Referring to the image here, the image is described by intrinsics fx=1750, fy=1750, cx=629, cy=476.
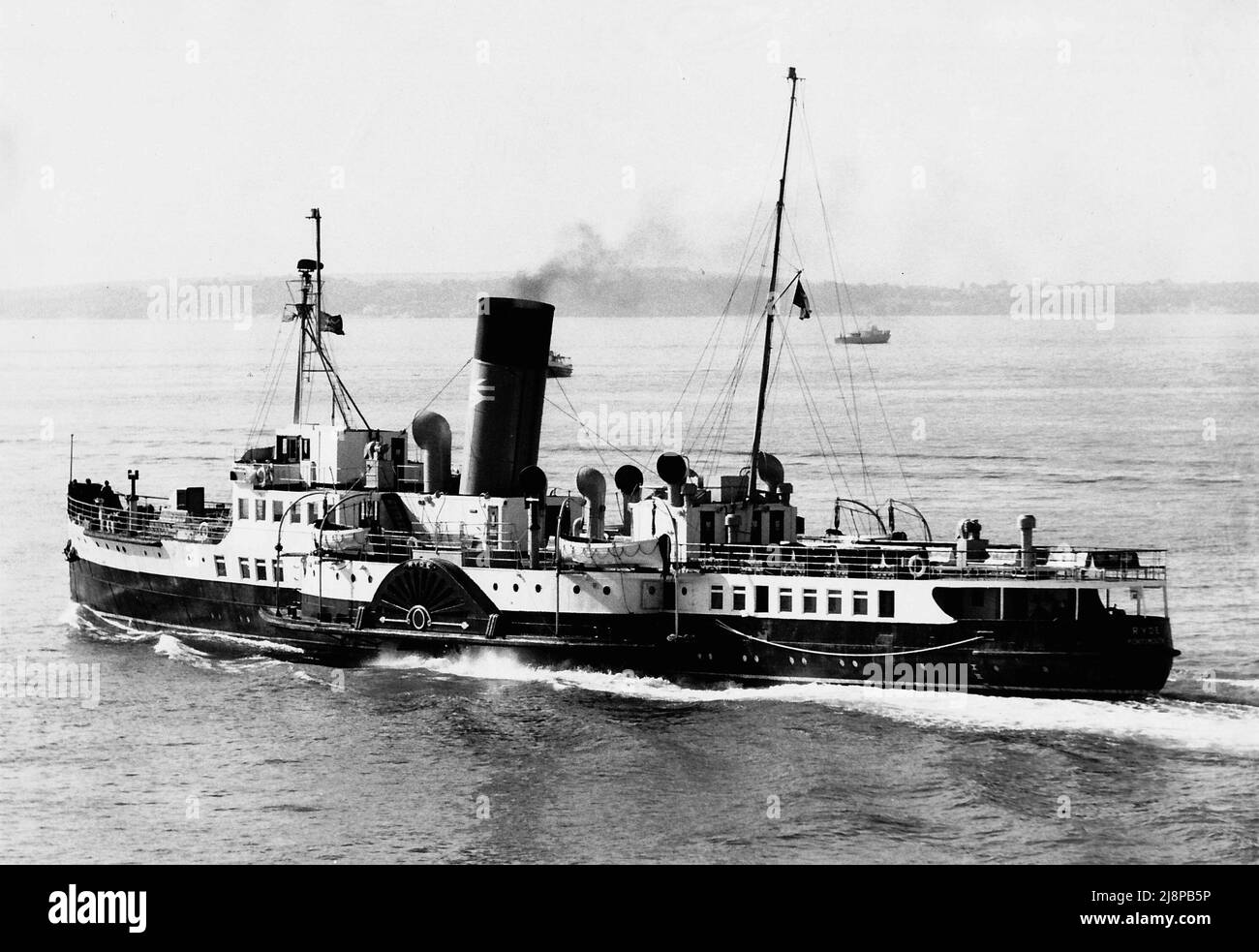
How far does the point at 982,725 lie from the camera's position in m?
41.6

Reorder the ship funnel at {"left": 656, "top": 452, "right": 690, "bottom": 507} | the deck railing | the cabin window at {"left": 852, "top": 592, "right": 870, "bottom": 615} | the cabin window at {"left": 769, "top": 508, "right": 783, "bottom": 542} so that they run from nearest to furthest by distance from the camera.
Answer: the cabin window at {"left": 852, "top": 592, "right": 870, "bottom": 615}
the ship funnel at {"left": 656, "top": 452, "right": 690, "bottom": 507}
the cabin window at {"left": 769, "top": 508, "right": 783, "bottom": 542}
the deck railing

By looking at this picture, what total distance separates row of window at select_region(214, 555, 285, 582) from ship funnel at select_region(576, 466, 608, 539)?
30.6 feet

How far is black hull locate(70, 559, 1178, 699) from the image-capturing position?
4306 centimetres

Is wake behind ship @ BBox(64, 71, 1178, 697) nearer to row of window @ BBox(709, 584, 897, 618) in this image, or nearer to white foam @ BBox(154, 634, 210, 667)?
row of window @ BBox(709, 584, 897, 618)

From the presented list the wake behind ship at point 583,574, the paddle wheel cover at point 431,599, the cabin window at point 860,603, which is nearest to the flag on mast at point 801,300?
the wake behind ship at point 583,574

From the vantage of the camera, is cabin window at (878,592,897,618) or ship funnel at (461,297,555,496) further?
ship funnel at (461,297,555,496)

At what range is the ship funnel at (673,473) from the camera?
47.4 m

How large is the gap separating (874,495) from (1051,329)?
4532 inches

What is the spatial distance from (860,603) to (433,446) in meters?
14.2

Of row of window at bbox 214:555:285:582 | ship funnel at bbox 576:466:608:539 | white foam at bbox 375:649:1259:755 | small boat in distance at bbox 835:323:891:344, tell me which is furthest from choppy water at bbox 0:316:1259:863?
small boat in distance at bbox 835:323:891:344

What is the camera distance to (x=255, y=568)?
53031 mm

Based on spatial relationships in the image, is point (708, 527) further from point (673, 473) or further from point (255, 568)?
point (255, 568)
